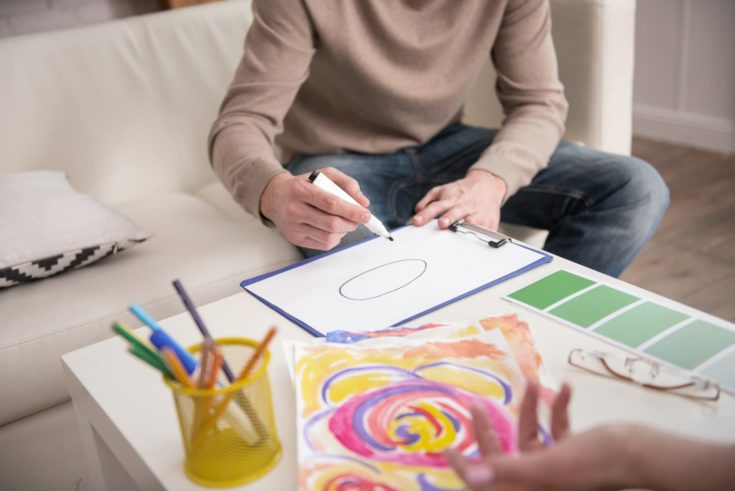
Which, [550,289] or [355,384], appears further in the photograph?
[550,289]

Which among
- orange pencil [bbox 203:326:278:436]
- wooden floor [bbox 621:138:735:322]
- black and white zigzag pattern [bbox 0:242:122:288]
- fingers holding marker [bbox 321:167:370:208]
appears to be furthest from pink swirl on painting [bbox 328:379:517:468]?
wooden floor [bbox 621:138:735:322]

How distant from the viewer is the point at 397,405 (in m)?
0.75

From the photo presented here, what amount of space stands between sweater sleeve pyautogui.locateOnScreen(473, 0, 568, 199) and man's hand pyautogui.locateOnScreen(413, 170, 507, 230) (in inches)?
5.4

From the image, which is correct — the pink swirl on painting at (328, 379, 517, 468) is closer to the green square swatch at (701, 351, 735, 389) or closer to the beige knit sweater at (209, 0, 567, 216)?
the green square swatch at (701, 351, 735, 389)

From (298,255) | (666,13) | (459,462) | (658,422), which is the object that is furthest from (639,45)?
(459,462)

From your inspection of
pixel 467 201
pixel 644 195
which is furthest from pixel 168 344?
pixel 644 195

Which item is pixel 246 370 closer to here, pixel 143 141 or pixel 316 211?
pixel 316 211

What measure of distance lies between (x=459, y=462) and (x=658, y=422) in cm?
24

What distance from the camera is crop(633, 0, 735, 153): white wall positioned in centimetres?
274

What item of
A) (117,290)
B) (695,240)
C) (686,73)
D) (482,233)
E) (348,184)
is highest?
(348,184)

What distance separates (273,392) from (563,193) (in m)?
0.86

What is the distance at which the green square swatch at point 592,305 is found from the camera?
90 cm

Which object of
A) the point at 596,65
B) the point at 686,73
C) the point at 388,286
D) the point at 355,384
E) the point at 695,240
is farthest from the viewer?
the point at 686,73

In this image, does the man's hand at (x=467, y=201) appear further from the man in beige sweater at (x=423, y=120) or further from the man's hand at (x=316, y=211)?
the man's hand at (x=316, y=211)
